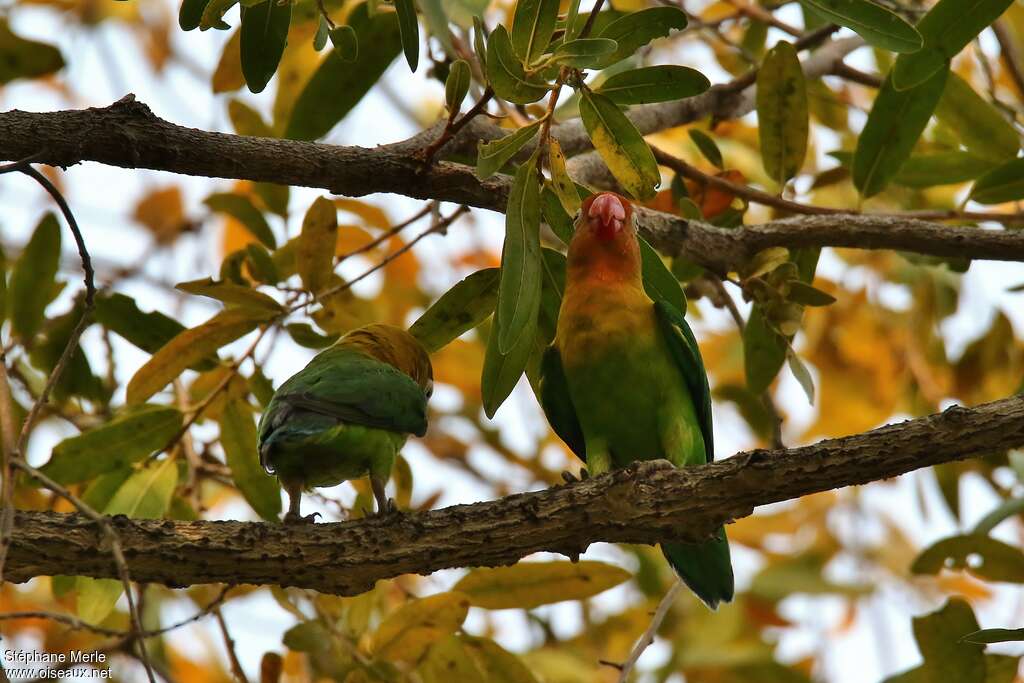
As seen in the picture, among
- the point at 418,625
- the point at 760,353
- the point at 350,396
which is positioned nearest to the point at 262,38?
the point at 350,396

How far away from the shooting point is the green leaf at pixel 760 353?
479 centimetres

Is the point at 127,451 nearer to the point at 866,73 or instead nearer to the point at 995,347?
the point at 866,73

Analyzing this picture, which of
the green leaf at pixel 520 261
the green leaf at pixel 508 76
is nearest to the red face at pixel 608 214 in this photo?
the green leaf at pixel 520 261

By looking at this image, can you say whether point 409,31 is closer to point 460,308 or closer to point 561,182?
point 561,182

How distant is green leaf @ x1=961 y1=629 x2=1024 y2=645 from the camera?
138 inches

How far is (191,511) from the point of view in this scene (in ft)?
15.5

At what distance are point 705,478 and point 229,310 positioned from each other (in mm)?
2144

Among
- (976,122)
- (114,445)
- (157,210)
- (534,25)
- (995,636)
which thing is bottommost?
(995,636)

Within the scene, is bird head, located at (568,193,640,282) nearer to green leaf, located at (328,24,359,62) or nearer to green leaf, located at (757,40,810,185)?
green leaf, located at (757,40,810,185)

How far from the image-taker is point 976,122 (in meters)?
4.86

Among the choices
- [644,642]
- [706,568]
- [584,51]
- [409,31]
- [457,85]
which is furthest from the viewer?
[706,568]

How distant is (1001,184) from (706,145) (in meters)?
1.23

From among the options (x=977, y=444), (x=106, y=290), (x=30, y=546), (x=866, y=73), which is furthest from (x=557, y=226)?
(x=866, y=73)

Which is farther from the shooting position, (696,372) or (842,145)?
(842,145)
